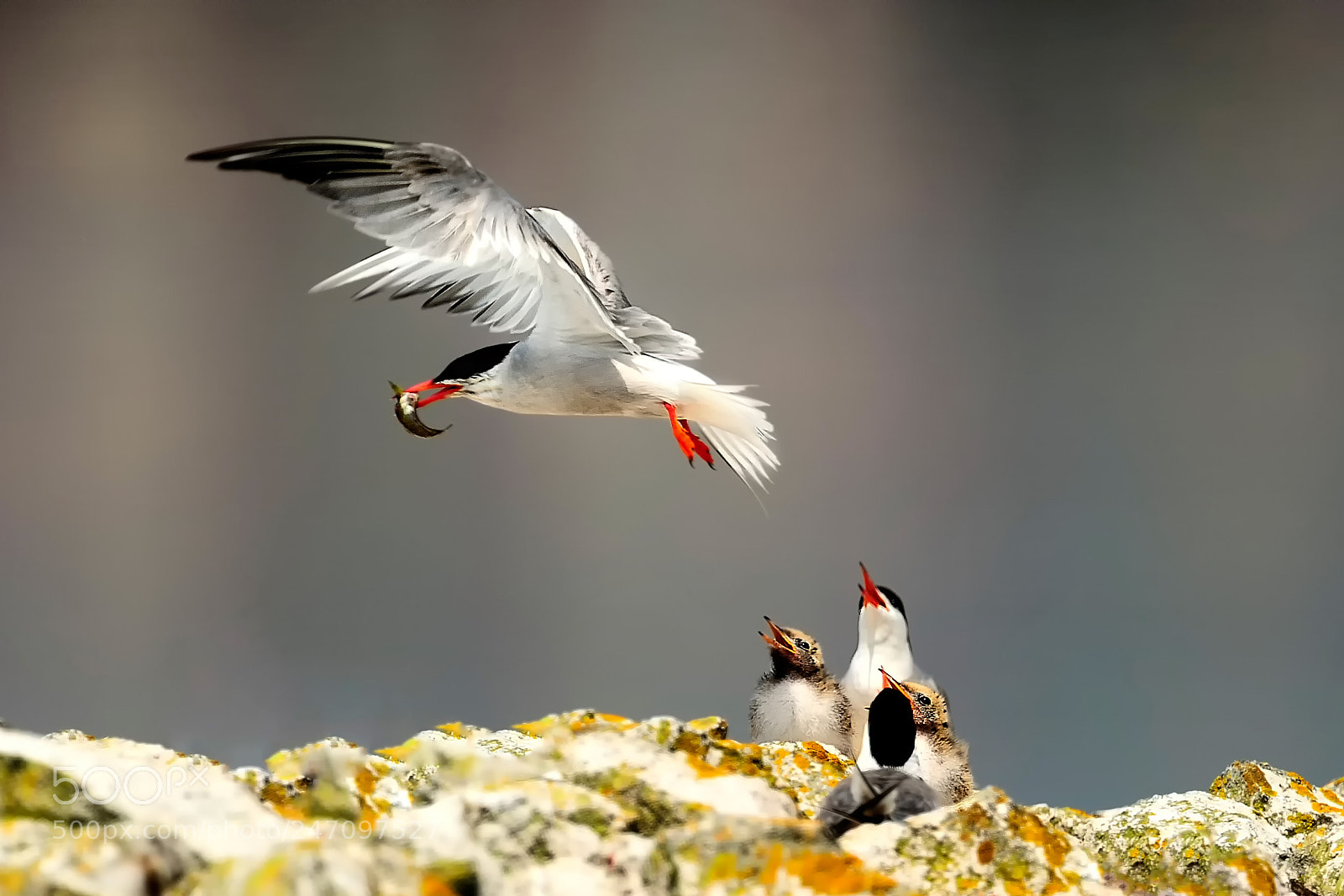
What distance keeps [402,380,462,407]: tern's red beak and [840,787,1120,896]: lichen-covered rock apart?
230 cm

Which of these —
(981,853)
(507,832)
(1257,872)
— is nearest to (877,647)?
(1257,872)

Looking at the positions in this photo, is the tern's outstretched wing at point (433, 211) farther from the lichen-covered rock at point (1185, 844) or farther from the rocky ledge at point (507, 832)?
the lichen-covered rock at point (1185, 844)

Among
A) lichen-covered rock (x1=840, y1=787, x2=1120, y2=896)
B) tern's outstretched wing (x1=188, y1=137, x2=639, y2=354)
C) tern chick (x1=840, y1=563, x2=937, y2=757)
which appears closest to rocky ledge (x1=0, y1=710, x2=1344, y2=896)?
lichen-covered rock (x1=840, y1=787, x2=1120, y2=896)

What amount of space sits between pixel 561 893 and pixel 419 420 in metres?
2.49

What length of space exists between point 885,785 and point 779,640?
2470 millimetres

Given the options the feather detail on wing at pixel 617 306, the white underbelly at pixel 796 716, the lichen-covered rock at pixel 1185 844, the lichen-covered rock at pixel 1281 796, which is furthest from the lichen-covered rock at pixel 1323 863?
the feather detail on wing at pixel 617 306

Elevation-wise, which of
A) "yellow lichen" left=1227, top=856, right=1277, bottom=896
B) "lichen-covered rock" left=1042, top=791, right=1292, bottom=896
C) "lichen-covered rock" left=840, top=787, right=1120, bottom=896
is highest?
"lichen-covered rock" left=1042, top=791, right=1292, bottom=896

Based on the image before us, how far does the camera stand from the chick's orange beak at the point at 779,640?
468 cm

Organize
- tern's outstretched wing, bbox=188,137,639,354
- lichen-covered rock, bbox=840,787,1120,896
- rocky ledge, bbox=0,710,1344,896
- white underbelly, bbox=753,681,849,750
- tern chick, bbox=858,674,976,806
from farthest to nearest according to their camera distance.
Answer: white underbelly, bbox=753,681,849,750 → tern chick, bbox=858,674,976,806 → tern's outstretched wing, bbox=188,137,639,354 → lichen-covered rock, bbox=840,787,1120,896 → rocky ledge, bbox=0,710,1344,896

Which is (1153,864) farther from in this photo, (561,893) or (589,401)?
(589,401)

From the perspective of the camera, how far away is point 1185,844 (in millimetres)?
2322

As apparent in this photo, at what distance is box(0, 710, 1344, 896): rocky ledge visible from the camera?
1293mm

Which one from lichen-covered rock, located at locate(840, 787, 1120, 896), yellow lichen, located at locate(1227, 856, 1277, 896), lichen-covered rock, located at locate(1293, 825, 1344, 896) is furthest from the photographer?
lichen-covered rock, located at locate(1293, 825, 1344, 896)

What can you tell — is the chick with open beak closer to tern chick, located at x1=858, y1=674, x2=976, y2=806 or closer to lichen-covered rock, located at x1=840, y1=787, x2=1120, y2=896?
lichen-covered rock, located at x1=840, y1=787, x2=1120, y2=896
